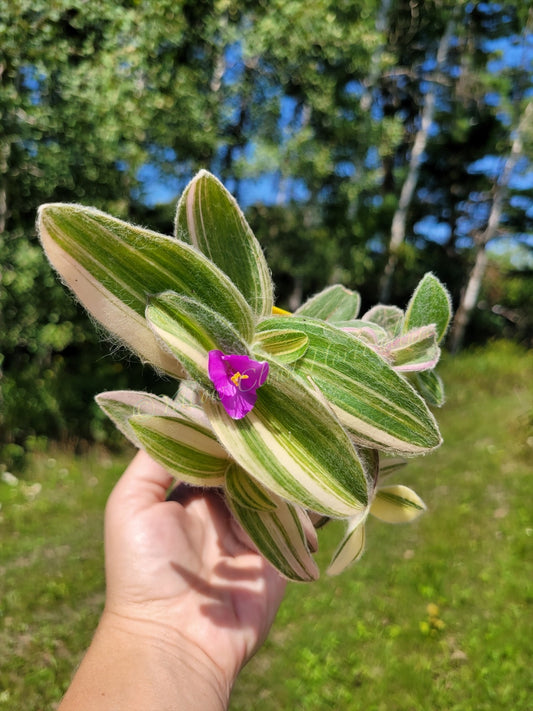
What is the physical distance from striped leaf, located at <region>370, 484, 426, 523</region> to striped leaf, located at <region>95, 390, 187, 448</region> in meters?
0.40

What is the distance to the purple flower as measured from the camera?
0.51 meters

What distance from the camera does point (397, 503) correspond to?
2.85 feet

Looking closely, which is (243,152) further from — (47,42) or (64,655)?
(64,655)

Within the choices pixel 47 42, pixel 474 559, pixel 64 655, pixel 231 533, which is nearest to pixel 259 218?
pixel 47 42

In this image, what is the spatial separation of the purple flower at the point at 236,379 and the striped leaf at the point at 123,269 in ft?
0.21

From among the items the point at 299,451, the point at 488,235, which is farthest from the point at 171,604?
the point at 488,235

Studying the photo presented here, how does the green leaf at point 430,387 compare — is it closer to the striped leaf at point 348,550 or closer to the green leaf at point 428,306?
the green leaf at point 428,306

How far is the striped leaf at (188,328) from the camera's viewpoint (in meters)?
0.51

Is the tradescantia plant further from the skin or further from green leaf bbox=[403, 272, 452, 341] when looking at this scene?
the skin

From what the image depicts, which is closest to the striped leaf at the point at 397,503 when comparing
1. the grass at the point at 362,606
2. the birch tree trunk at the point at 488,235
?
the grass at the point at 362,606

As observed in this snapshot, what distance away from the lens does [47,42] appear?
3.51 meters

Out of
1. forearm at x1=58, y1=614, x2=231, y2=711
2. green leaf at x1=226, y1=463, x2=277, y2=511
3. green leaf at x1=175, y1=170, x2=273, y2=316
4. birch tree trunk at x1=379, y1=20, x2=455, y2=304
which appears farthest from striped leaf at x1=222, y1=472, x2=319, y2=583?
birch tree trunk at x1=379, y1=20, x2=455, y2=304

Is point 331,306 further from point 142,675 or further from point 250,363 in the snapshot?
point 142,675

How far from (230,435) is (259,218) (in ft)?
23.2
